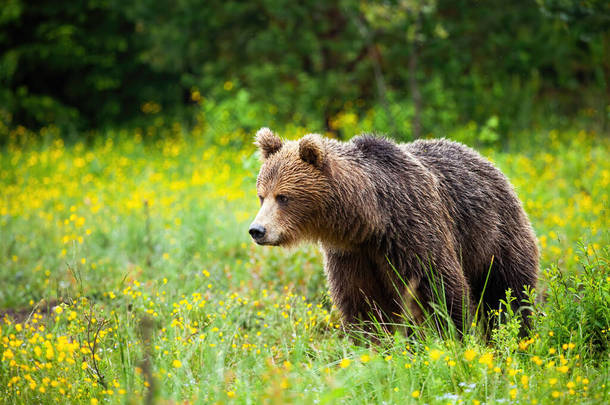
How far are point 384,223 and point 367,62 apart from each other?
8.87 metres

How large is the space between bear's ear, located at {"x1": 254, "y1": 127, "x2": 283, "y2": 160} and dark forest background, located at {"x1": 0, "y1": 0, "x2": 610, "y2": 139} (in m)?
6.80

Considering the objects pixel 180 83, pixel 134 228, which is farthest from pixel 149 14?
pixel 134 228

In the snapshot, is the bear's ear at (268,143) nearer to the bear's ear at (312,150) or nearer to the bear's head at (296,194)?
the bear's head at (296,194)

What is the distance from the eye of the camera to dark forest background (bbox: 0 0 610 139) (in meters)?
11.7

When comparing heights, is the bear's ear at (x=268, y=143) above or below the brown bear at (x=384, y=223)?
above

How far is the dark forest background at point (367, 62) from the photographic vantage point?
11.7 metres

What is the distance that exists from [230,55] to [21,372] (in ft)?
33.0

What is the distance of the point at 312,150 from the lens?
12.4 ft

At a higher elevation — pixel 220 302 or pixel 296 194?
pixel 296 194

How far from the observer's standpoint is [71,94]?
15469mm

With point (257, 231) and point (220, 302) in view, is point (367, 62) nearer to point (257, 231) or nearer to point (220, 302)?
point (220, 302)

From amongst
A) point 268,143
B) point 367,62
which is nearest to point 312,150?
point 268,143

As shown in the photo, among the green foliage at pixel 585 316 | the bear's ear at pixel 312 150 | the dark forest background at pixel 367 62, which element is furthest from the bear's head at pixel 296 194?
the dark forest background at pixel 367 62

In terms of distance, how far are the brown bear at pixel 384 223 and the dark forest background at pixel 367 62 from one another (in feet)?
21.7
